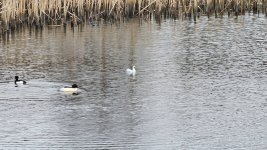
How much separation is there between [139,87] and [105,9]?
10661 mm

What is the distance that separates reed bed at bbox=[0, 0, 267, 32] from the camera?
91.2 ft

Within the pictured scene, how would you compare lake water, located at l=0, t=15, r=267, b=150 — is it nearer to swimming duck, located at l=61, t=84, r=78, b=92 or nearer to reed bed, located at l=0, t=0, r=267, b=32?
swimming duck, located at l=61, t=84, r=78, b=92

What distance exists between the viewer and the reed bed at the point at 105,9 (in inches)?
1095

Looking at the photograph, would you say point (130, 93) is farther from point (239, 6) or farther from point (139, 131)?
point (239, 6)

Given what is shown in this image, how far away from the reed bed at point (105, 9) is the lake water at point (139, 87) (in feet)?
1.79

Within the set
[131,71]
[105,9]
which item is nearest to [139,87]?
[131,71]

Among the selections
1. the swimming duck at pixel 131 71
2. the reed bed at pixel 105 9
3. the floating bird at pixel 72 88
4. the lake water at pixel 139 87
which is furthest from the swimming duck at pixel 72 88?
the reed bed at pixel 105 9

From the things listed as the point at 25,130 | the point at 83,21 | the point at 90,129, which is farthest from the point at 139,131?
the point at 83,21

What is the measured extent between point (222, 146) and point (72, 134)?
2.90 meters

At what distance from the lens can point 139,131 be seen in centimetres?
1584

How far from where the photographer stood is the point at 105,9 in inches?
1183

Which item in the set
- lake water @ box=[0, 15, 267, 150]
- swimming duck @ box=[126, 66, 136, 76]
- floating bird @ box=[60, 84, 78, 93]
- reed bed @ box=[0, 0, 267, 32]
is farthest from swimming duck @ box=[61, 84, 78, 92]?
reed bed @ box=[0, 0, 267, 32]

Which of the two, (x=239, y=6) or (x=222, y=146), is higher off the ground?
(x=239, y=6)

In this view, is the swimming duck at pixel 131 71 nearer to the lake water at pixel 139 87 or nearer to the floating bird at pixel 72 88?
the lake water at pixel 139 87
